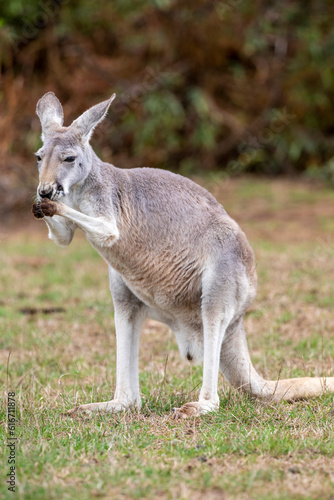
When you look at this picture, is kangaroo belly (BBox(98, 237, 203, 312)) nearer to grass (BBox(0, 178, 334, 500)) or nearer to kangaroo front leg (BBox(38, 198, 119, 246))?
kangaroo front leg (BBox(38, 198, 119, 246))

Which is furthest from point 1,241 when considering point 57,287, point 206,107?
point 206,107

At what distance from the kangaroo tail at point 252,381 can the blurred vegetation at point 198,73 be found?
9.07 m

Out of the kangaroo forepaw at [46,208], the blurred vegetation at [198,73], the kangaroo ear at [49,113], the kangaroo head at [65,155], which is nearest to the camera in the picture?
the kangaroo forepaw at [46,208]

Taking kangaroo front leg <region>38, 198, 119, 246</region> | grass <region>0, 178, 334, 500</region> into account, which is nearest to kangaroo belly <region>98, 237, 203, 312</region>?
kangaroo front leg <region>38, 198, 119, 246</region>

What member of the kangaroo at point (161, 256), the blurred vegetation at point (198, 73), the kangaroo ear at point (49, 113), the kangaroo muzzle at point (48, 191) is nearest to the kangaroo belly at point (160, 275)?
the kangaroo at point (161, 256)

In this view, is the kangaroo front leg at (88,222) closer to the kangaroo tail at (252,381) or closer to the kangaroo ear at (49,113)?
the kangaroo ear at (49,113)

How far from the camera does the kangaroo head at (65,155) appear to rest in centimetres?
350

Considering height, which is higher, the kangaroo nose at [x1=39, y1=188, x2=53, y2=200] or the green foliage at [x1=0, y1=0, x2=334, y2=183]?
the green foliage at [x1=0, y1=0, x2=334, y2=183]

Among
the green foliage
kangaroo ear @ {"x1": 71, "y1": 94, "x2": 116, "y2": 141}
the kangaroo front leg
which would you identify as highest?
the green foliage

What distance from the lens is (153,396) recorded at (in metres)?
4.07

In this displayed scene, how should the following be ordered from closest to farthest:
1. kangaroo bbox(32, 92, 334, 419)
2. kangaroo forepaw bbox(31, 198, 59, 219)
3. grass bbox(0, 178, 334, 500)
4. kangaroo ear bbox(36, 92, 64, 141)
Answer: grass bbox(0, 178, 334, 500)
kangaroo forepaw bbox(31, 198, 59, 219)
kangaroo bbox(32, 92, 334, 419)
kangaroo ear bbox(36, 92, 64, 141)

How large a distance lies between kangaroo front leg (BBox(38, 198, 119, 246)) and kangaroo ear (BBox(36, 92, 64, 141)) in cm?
57

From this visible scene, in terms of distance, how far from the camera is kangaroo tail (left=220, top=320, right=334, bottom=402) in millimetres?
3932

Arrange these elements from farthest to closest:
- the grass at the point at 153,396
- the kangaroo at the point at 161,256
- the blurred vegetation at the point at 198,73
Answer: the blurred vegetation at the point at 198,73, the kangaroo at the point at 161,256, the grass at the point at 153,396
